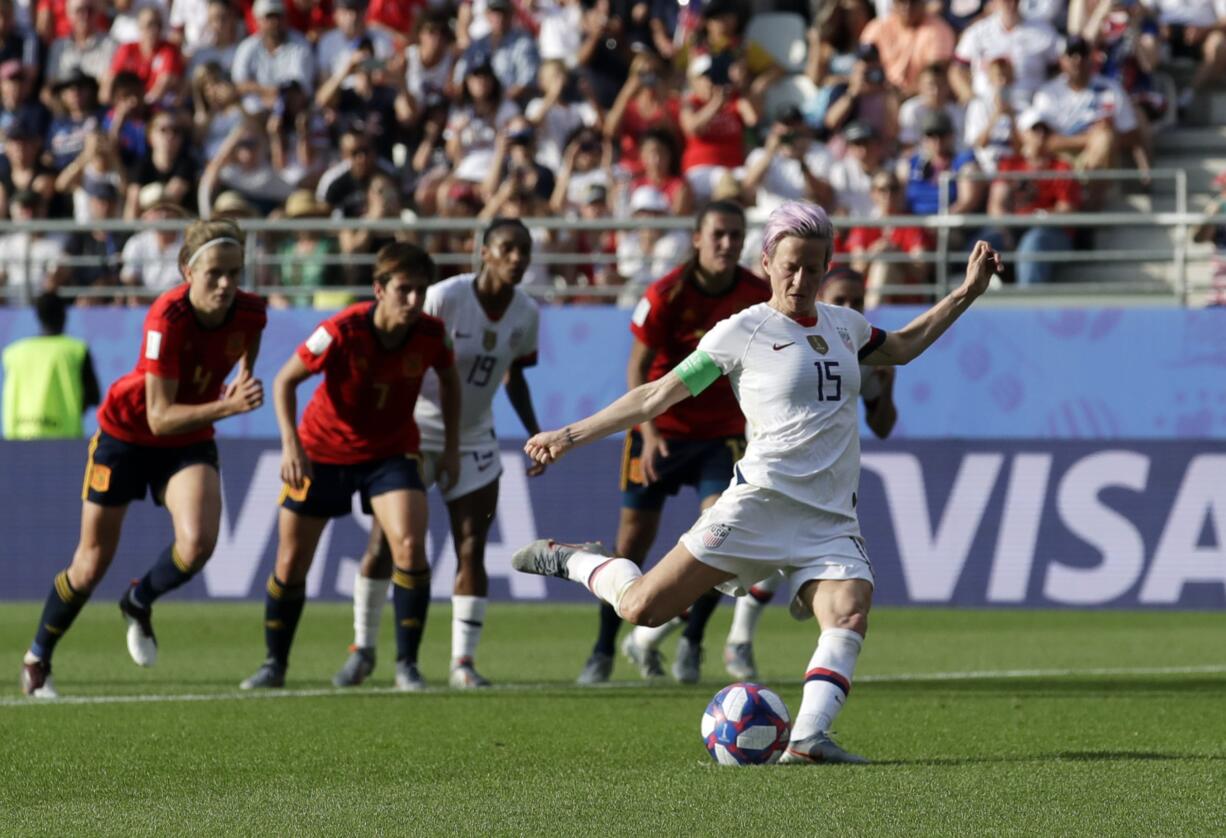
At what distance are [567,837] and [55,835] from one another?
1.46 meters

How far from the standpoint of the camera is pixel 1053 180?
17797mm

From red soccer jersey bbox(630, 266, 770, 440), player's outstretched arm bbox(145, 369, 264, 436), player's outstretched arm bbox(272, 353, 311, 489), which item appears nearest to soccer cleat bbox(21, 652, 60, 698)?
player's outstretched arm bbox(145, 369, 264, 436)

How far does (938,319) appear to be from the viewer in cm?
750

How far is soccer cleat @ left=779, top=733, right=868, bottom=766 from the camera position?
7.02 metres

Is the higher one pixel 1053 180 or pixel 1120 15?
pixel 1120 15

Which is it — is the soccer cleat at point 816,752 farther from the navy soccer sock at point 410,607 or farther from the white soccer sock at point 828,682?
the navy soccer sock at point 410,607

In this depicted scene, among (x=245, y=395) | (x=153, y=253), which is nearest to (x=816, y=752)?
(x=245, y=395)

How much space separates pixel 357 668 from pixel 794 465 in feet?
12.9

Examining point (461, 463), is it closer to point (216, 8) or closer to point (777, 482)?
point (777, 482)

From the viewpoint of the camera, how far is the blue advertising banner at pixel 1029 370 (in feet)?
56.0

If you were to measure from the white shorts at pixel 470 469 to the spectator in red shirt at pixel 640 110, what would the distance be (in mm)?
9003

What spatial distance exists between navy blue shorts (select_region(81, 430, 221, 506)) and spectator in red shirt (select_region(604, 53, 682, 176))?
10096 millimetres

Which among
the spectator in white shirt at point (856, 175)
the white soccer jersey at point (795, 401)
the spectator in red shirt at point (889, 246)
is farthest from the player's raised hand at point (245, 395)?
the spectator in white shirt at point (856, 175)

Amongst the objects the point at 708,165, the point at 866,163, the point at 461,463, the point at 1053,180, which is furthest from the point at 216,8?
the point at 461,463
